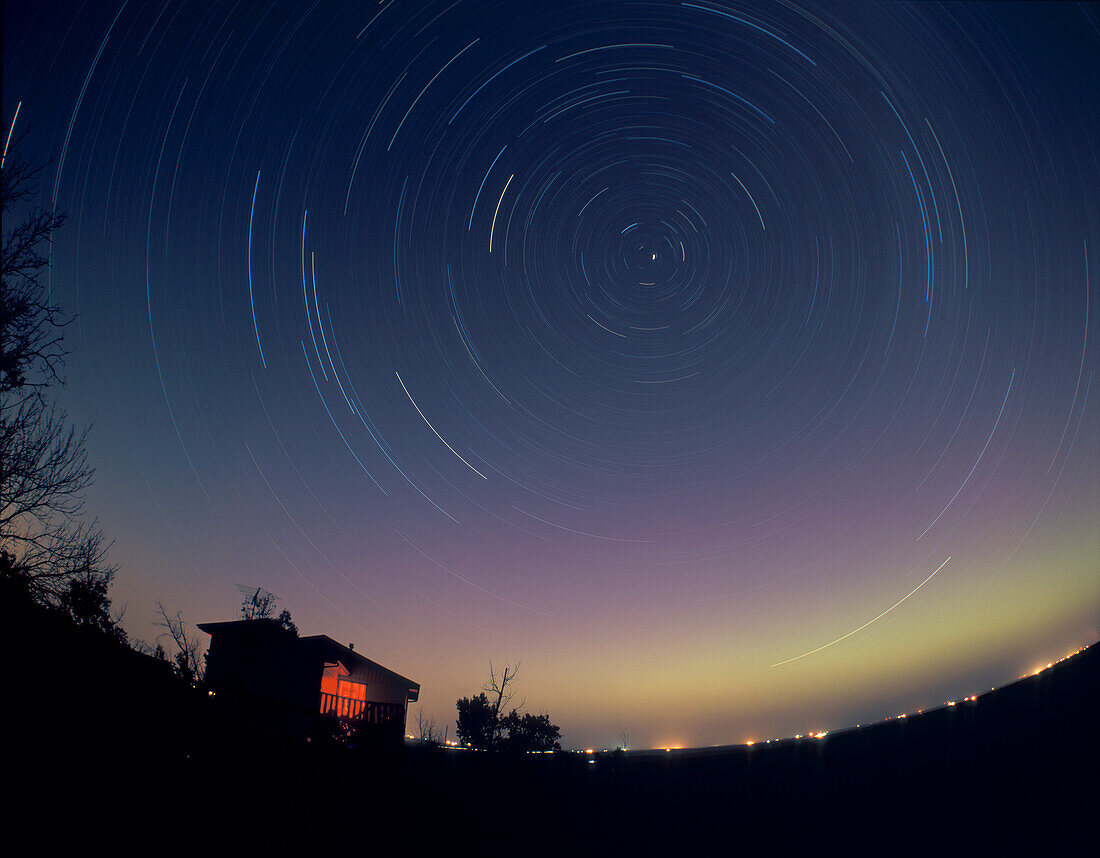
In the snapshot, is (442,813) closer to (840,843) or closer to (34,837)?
(34,837)

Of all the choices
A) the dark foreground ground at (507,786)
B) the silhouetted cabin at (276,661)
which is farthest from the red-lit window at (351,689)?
the dark foreground ground at (507,786)

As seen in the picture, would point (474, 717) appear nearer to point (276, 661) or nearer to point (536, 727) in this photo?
point (536, 727)

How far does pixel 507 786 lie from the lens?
880cm

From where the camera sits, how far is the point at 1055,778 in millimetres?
5453

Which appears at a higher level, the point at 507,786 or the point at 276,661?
the point at 276,661

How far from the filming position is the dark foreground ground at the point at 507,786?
213 inches

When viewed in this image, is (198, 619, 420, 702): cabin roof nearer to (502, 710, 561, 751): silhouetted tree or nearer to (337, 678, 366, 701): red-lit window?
(337, 678, 366, 701): red-lit window

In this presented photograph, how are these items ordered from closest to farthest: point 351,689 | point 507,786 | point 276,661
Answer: point 507,786 → point 276,661 → point 351,689

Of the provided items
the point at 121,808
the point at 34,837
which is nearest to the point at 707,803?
the point at 121,808

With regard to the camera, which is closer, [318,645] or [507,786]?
[507,786]

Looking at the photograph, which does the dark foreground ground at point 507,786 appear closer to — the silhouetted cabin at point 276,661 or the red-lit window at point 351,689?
the silhouetted cabin at point 276,661

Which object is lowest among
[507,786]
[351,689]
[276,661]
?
[507,786]

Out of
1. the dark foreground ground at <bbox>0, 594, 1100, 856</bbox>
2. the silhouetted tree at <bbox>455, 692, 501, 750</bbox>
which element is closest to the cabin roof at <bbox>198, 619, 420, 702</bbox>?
the silhouetted tree at <bbox>455, 692, 501, 750</bbox>

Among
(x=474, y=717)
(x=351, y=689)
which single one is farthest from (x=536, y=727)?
(x=351, y=689)
